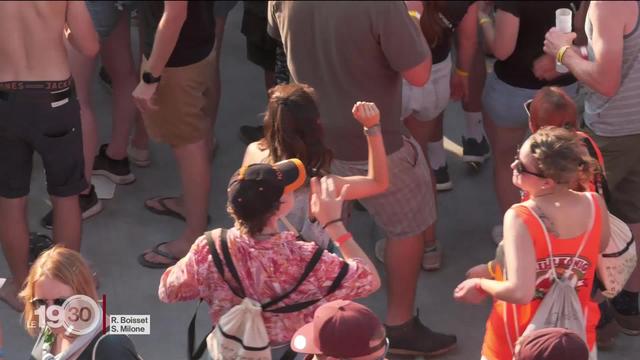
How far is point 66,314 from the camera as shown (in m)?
3.54

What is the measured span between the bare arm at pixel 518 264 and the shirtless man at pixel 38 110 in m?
2.10

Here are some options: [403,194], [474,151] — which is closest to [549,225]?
[403,194]

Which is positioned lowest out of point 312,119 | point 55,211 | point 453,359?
point 453,359

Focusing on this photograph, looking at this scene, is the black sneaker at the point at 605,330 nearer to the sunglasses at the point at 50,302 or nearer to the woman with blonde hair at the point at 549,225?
the woman with blonde hair at the point at 549,225

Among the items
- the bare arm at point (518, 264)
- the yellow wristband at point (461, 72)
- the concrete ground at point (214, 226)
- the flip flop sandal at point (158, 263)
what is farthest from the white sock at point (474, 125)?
the bare arm at point (518, 264)

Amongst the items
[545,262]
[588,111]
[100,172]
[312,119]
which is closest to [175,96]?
[100,172]

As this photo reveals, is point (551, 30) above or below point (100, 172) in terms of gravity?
above

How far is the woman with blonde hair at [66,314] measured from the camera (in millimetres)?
3492

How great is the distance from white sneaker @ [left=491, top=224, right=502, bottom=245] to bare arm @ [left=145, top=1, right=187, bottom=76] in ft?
5.89

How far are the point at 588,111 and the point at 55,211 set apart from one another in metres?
2.29

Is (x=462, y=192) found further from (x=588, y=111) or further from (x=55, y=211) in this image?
Answer: (x=55, y=211)

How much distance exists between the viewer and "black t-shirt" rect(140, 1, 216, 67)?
517cm

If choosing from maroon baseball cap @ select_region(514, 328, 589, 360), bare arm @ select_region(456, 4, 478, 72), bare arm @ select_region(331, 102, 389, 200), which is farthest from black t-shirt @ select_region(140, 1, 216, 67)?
maroon baseball cap @ select_region(514, 328, 589, 360)

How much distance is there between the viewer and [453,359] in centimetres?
495
